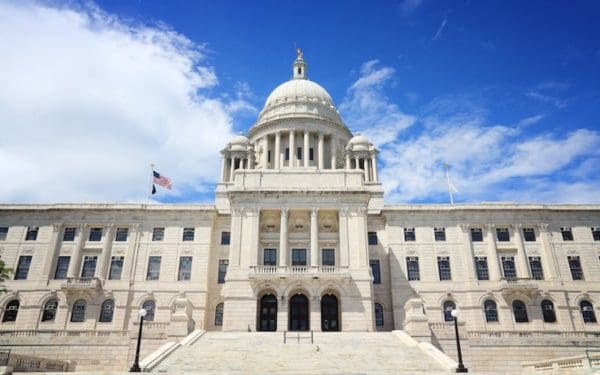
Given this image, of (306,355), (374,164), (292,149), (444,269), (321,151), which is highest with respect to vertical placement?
(292,149)

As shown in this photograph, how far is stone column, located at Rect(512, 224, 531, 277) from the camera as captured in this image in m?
42.2

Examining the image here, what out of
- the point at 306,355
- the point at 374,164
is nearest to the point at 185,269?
the point at 306,355

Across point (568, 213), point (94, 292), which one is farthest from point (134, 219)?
point (568, 213)

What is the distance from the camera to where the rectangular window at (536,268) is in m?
42.7

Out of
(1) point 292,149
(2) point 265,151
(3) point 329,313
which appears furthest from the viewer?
(2) point 265,151

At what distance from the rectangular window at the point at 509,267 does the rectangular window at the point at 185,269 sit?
31.6 meters

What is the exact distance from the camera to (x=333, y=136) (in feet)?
206

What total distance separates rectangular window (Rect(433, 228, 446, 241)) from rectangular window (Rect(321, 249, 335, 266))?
37.2ft

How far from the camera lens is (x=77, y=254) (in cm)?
4325

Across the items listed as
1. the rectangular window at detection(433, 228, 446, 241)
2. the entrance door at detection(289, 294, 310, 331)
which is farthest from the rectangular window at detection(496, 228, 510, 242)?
the entrance door at detection(289, 294, 310, 331)

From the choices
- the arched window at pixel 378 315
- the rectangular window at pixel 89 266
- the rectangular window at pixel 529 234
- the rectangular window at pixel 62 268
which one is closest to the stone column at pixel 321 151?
the arched window at pixel 378 315

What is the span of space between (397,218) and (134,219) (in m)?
27.9

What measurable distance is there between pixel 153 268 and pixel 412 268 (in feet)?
86.1

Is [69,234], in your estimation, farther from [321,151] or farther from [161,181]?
[321,151]
